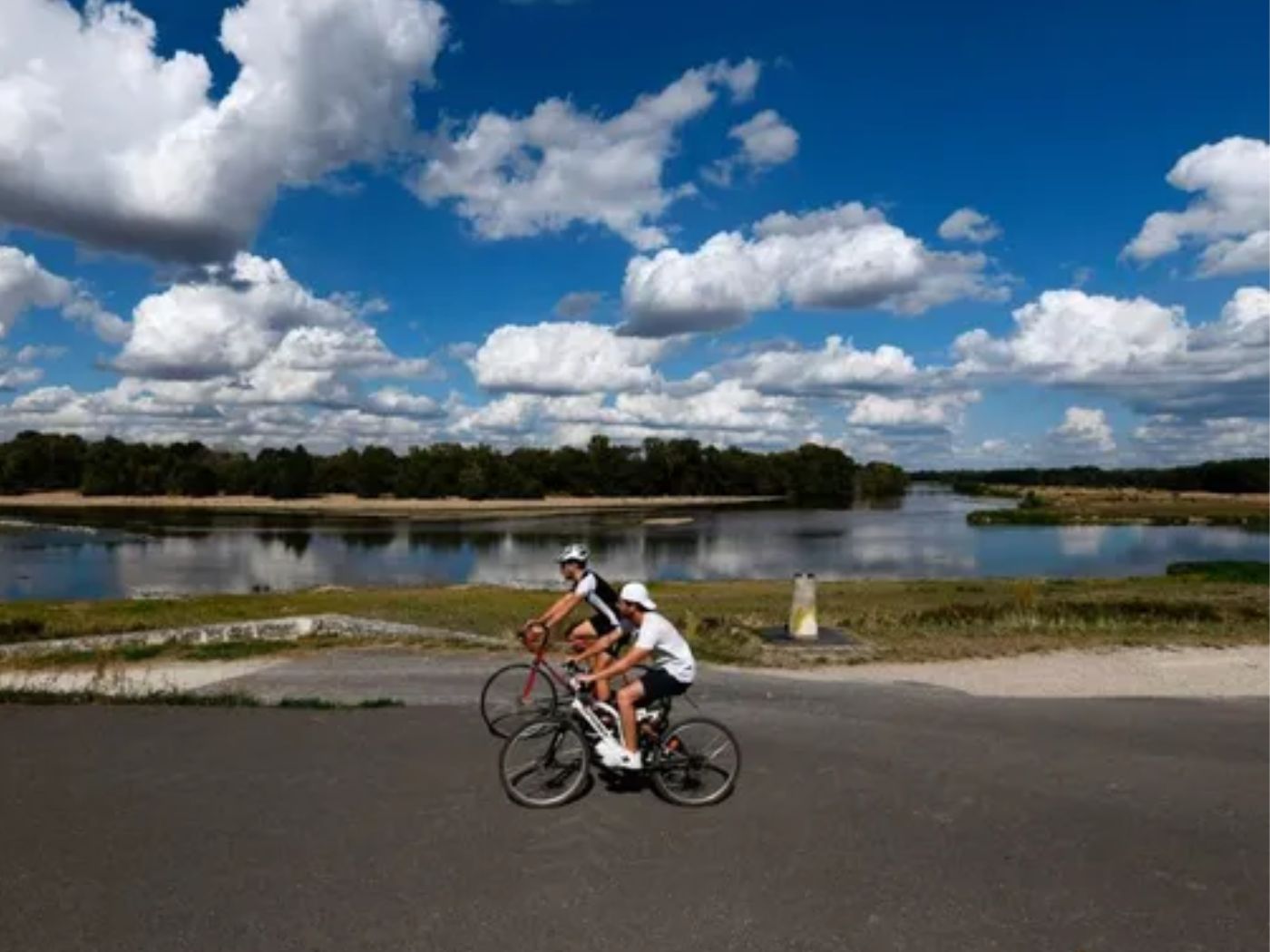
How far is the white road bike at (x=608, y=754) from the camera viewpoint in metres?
8.13

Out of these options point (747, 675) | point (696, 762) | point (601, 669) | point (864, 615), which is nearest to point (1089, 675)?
point (747, 675)

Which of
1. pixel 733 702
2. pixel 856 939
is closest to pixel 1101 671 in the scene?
pixel 733 702

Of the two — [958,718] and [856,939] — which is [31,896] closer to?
[856,939]

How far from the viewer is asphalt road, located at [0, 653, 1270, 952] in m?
6.03

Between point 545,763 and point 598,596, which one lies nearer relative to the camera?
point 545,763

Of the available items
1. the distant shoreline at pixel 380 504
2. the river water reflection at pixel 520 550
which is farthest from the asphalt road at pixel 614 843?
the distant shoreline at pixel 380 504

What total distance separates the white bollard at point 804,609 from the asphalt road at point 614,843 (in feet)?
20.3

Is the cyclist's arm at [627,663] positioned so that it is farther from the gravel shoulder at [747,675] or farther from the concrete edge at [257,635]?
the concrete edge at [257,635]

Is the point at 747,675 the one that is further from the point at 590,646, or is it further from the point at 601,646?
the point at 601,646

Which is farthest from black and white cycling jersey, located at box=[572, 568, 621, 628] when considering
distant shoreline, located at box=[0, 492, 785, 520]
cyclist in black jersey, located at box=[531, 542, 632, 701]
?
distant shoreline, located at box=[0, 492, 785, 520]

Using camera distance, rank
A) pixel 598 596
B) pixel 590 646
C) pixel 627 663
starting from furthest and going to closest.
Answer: pixel 598 596, pixel 590 646, pixel 627 663

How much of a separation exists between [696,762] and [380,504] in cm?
14867

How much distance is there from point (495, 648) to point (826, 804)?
371 inches

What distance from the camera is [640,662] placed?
27.4 feet
